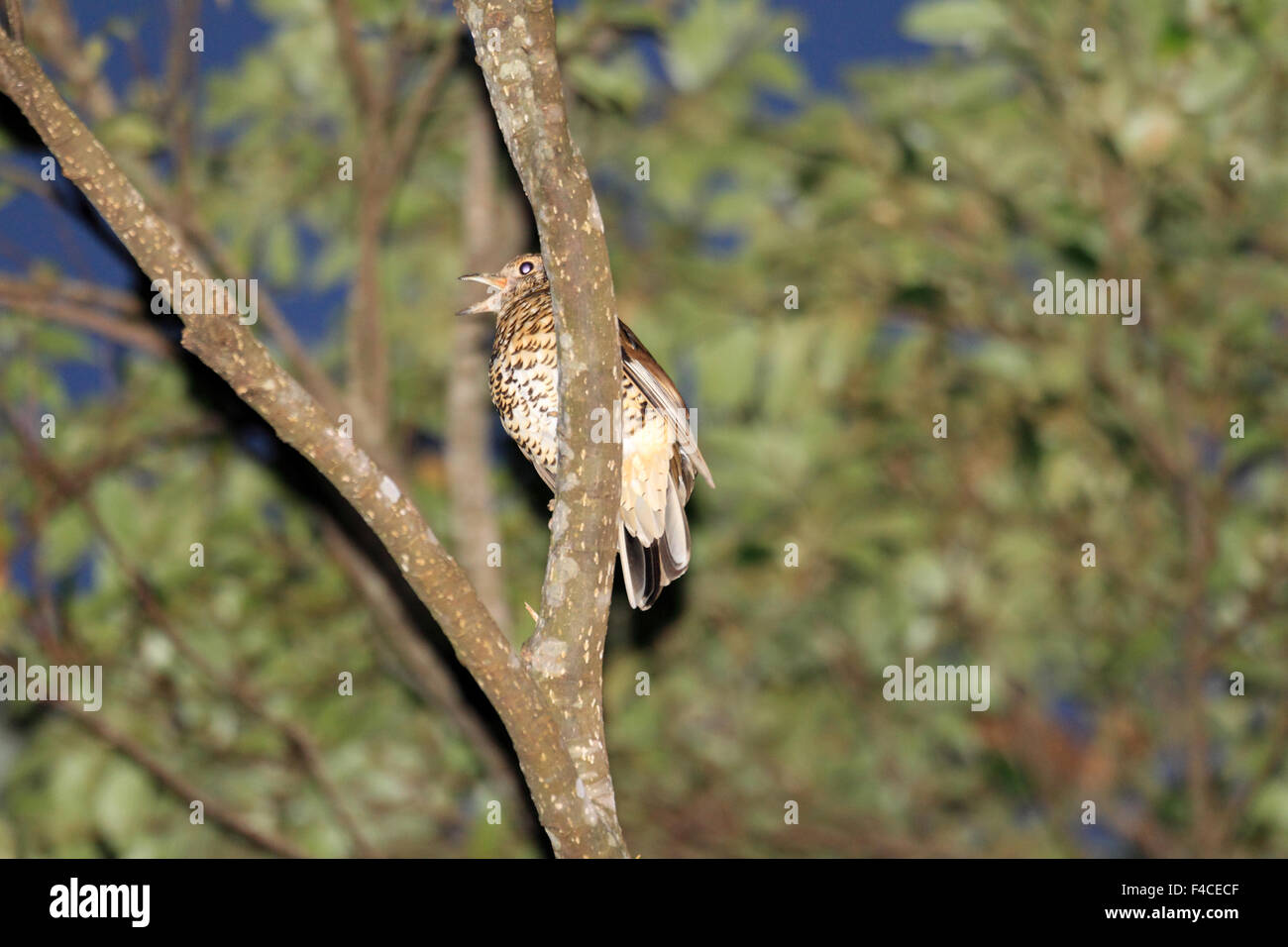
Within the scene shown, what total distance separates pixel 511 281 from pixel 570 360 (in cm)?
162

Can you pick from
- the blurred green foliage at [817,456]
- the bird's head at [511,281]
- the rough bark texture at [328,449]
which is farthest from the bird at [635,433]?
the blurred green foliage at [817,456]

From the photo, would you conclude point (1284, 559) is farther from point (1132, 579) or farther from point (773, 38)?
point (773, 38)

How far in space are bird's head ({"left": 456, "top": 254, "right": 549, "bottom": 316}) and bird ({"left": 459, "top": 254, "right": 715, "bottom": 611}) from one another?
34 centimetres

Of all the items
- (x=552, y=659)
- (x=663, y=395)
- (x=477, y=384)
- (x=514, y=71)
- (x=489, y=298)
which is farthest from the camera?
(x=477, y=384)

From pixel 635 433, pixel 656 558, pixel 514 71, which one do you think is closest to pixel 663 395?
pixel 635 433

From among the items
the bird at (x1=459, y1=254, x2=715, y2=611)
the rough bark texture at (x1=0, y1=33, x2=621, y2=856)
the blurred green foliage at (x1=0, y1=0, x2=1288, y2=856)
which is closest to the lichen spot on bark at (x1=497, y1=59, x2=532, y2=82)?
the rough bark texture at (x1=0, y1=33, x2=621, y2=856)

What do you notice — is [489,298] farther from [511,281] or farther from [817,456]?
[817,456]

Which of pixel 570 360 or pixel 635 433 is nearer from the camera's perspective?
pixel 570 360

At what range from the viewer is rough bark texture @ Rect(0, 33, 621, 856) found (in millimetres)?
2430

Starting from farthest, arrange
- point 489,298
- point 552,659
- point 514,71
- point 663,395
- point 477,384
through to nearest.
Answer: point 477,384, point 489,298, point 663,395, point 552,659, point 514,71

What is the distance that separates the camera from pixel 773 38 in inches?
221

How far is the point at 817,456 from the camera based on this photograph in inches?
233

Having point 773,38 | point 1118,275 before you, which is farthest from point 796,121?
point 1118,275

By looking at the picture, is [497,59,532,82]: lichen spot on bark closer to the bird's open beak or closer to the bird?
the bird
